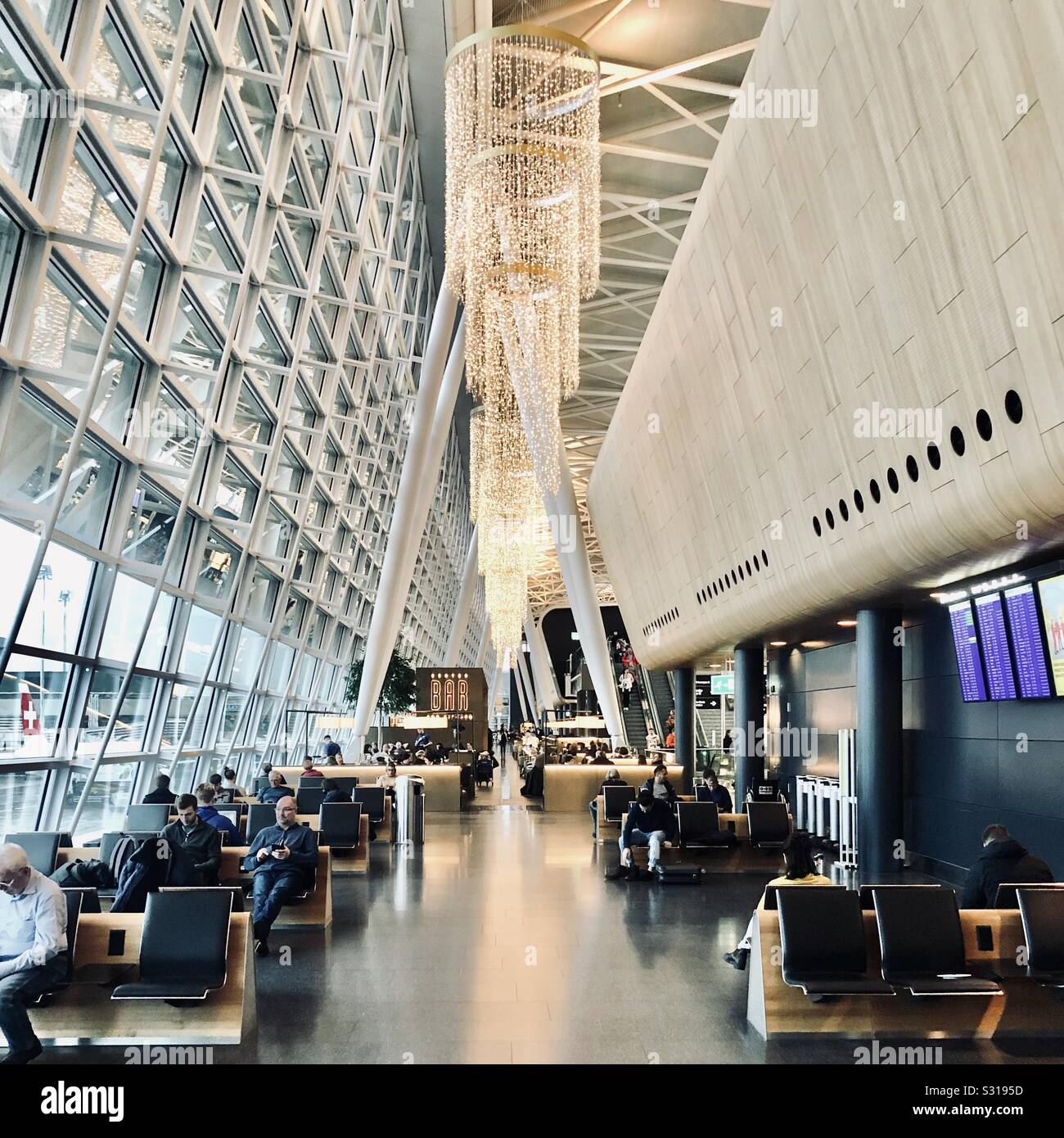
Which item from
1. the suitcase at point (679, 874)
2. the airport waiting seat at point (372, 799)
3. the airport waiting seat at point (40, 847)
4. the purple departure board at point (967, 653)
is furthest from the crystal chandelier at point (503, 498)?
the airport waiting seat at point (40, 847)

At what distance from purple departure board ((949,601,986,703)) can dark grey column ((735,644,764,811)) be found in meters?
8.60

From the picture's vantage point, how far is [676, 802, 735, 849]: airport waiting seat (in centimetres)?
1303

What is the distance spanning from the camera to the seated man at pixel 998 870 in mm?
7387

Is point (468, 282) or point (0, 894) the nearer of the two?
point (0, 894)

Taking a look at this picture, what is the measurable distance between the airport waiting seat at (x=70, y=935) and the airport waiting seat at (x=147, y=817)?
4529 mm

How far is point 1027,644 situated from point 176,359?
10.6 m

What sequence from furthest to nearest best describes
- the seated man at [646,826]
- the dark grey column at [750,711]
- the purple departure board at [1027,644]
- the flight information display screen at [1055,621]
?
1. the dark grey column at [750,711]
2. the seated man at [646,826]
3. the purple departure board at [1027,644]
4. the flight information display screen at [1055,621]

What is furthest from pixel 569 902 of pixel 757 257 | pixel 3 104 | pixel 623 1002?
pixel 3 104

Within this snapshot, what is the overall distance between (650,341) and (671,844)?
7.67 metres

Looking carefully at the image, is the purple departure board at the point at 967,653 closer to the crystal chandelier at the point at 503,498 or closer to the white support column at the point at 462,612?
the crystal chandelier at the point at 503,498

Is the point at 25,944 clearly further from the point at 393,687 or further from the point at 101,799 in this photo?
the point at 393,687

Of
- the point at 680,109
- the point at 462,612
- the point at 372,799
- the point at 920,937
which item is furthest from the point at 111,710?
the point at 462,612

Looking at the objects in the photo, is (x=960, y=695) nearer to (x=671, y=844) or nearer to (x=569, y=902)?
(x=671, y=844)

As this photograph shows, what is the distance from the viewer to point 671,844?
13023 mm
